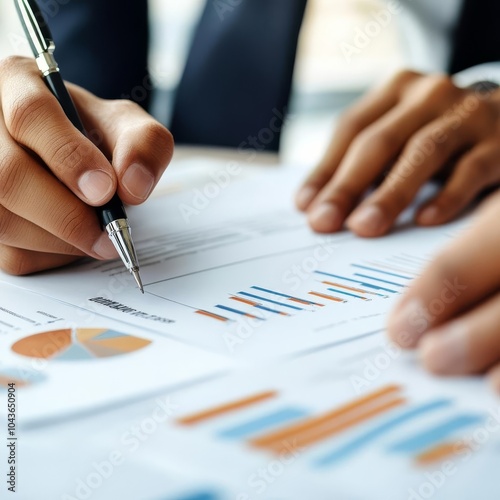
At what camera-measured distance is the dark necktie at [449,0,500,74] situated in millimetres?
1091

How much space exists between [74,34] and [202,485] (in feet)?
3.08

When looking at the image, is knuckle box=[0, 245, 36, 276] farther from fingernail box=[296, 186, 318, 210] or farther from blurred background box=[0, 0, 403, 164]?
blurred background box=[0, 0, 403, 164]

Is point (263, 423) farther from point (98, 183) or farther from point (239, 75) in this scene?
point (239, 75)

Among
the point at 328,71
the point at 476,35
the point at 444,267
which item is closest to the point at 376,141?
the point at 444,267

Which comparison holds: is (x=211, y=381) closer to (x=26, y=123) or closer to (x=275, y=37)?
(x=26, y=123)

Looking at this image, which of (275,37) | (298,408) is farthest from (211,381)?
(275,37)

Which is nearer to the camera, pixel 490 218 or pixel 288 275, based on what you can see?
pixel 490 218

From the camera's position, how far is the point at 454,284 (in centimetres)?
34

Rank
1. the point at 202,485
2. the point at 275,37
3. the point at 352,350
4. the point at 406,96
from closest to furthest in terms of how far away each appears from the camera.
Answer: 1. the point at 202,485
2. the point at 352,350
3. the point at 406,96
4. the point at 275,37

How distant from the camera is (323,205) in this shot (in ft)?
2.15

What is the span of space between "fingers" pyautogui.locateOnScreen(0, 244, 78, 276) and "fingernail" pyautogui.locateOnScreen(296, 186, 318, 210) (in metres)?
0.27

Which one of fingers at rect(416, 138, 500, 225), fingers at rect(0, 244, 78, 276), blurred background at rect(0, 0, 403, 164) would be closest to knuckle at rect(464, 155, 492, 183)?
fingers at rect(416, 138, 500, 225)

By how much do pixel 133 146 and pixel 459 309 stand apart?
0.25 meters

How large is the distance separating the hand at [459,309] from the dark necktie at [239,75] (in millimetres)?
752
